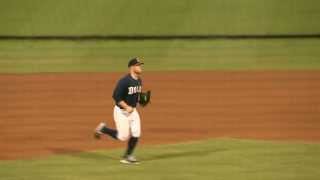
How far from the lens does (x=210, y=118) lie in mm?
16875

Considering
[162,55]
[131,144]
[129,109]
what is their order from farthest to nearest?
[162,55] → [131,144] → [129,109]

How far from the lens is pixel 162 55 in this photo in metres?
23.4

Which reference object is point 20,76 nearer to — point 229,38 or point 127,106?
point 229,38

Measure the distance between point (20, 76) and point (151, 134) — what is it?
7.38 m

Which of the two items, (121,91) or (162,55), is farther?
(162,55)

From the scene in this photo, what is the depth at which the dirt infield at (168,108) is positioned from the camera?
48.4 feet

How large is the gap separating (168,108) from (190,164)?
22.1ft

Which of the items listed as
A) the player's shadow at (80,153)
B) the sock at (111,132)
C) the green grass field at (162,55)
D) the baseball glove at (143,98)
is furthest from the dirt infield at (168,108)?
the baseball glove at (143,98)

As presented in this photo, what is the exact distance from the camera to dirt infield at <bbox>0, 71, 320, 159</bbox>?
48.4 ft
